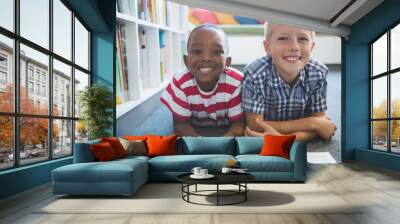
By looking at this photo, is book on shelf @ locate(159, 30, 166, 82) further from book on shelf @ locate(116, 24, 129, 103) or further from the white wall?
the white wall

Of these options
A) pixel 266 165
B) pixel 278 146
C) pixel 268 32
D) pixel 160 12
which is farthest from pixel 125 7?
pixel 266 165

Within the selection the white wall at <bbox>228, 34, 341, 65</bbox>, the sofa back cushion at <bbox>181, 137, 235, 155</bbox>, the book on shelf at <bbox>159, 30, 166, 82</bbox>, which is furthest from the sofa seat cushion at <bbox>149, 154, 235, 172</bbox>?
the white wall at <bbox>228, 34, 341, 65</bbox>

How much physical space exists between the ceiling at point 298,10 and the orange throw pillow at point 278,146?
2.68m

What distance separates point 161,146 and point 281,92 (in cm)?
343

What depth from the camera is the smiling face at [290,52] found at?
8.90 metres

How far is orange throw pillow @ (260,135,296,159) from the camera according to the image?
21.0 ft

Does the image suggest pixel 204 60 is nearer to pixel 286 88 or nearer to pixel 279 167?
pixel 286 88

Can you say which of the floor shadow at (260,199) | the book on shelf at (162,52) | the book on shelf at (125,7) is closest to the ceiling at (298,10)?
the book on shelf at (162,52)

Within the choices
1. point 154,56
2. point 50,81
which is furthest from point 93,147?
point 154,56

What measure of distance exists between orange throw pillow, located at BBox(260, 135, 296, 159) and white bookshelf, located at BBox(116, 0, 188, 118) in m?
3.28

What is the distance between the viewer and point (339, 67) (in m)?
9.17

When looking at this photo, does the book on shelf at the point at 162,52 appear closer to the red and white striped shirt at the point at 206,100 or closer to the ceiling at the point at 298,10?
the red and white striped shirt at the point at 206,100

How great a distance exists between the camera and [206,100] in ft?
29.1

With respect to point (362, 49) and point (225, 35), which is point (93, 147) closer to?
point (225, 35)
